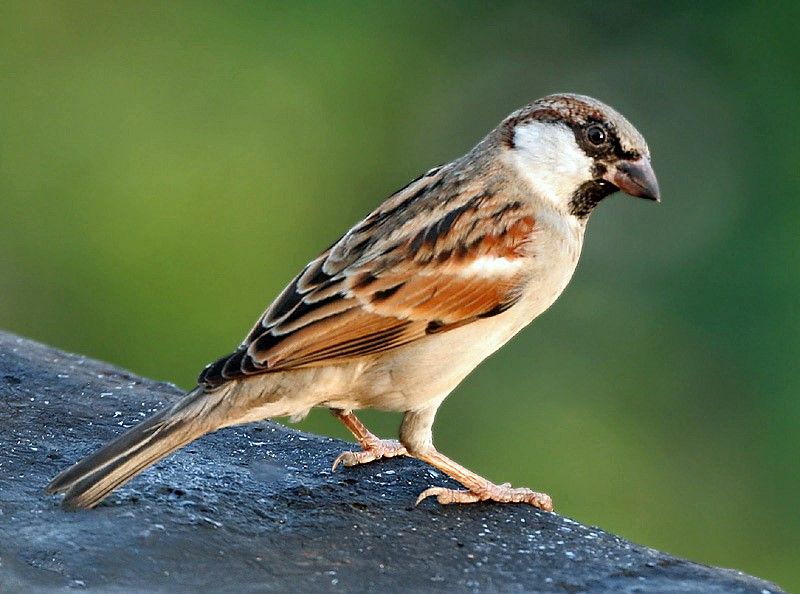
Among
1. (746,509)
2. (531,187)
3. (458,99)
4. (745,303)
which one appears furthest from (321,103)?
(531,187)

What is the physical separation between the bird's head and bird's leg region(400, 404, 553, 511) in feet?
2.94

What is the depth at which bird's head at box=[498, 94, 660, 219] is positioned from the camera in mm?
4742

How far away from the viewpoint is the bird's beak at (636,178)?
185 inches

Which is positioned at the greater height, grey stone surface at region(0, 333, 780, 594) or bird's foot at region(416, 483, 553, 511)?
bird's foot at region(416, 483, 553, 511)

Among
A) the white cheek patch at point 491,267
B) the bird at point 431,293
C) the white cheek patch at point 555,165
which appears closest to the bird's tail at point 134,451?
the bird at point 431,293

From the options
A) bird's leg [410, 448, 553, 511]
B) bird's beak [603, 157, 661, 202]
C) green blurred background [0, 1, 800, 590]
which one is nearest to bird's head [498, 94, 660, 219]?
bird's beak [603, 157, 661, 202]

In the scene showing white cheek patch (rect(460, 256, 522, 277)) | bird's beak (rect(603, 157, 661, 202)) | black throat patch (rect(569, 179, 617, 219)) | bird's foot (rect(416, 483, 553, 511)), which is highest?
bird's beak (rect(603, 157, 661, 202))

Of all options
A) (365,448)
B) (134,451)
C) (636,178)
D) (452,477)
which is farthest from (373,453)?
(636,178)

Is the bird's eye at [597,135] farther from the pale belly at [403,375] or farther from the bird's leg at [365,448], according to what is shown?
the bird's leg at [365,448]

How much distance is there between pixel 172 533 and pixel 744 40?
801cm

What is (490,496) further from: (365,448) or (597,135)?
(597,135)

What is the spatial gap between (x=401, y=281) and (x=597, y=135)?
2.76ft

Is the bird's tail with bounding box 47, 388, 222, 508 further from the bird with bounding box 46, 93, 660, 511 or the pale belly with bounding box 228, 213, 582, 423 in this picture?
the pale belly with bounding box 228, 213, 582, 423

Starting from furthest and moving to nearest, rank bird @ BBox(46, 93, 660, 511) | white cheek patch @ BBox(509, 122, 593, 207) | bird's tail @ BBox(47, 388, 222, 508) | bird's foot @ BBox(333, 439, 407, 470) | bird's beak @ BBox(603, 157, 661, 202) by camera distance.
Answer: white cheek patch @ BBox(509, 122, 593, 207) < bird's beak @ BBox(603, 157, 661, 202) < bird's foot @ BBox(333, 439, 407, 470) < bird @ BBox(46, 93, 660, 511) < bird's tail @ BBox(47, 388, 222, 508)
